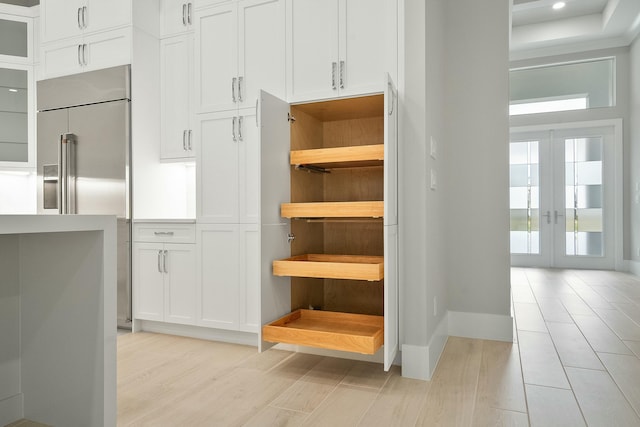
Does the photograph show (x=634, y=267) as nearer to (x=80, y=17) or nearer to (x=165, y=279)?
(x=165, y=279)

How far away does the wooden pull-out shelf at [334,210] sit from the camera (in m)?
2.22

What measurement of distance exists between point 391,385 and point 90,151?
2.95 meters

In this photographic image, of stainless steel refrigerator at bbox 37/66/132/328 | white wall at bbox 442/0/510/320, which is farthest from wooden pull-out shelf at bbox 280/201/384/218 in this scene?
stainless steel refrigerator at bbox 37/66/132/328

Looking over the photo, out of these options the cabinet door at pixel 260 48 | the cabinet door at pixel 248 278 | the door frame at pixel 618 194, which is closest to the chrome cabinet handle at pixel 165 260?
the cabinet door at pixel 248 278

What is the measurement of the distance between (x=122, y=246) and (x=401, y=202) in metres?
2.22

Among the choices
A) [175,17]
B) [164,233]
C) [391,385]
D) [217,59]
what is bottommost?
[391,385]

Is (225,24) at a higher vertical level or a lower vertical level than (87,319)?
higher

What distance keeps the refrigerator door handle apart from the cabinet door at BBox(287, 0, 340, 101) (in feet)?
6.77

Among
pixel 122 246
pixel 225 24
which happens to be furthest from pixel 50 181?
pixel 225 24

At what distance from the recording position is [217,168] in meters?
2.96

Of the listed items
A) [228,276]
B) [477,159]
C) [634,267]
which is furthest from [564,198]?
[228,276]

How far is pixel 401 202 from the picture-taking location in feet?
7.87

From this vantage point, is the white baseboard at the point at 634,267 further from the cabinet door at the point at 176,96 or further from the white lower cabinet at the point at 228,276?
the cabinet door at the point at 176,96

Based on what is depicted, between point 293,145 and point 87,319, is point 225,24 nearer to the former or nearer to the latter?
point 293,145
